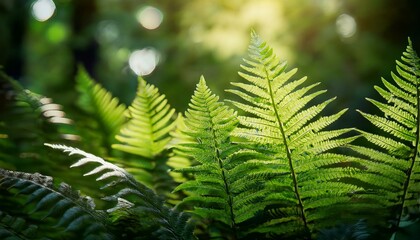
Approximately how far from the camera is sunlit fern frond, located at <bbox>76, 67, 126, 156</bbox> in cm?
113

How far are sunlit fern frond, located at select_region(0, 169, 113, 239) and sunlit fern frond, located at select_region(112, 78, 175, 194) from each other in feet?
0.80

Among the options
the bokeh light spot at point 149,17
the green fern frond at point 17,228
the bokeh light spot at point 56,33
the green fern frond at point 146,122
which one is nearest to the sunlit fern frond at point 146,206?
the green fern frond at point 17,228

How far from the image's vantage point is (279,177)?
2.11 ft

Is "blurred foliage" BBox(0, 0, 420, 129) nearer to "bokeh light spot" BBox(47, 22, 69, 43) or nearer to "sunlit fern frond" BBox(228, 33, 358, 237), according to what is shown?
"sunlit fern frond" BBox(228, 33, 358, 237)

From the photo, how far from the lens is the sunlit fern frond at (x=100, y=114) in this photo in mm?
1126

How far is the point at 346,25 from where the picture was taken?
5449 mm

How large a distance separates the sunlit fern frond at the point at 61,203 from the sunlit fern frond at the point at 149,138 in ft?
0.80

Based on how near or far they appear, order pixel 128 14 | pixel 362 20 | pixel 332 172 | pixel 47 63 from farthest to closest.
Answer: pixel 47 63, pixel 128 14, pixel 362 20, pixel 332 172

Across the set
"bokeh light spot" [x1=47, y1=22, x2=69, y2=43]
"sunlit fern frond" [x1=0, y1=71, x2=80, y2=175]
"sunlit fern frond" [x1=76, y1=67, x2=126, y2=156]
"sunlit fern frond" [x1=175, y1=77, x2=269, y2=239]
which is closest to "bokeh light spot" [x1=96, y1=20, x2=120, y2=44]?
"bokeh light spot" [x1=47, y1=22, x2=69, y2=43]

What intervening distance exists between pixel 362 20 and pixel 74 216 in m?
5.20

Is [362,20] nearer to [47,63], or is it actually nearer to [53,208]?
[53,208]

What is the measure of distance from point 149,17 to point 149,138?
7.89 metres

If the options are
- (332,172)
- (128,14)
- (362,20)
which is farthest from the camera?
(128,14)

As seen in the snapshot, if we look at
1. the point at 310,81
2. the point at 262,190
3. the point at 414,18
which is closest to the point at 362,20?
the point at 414,18
